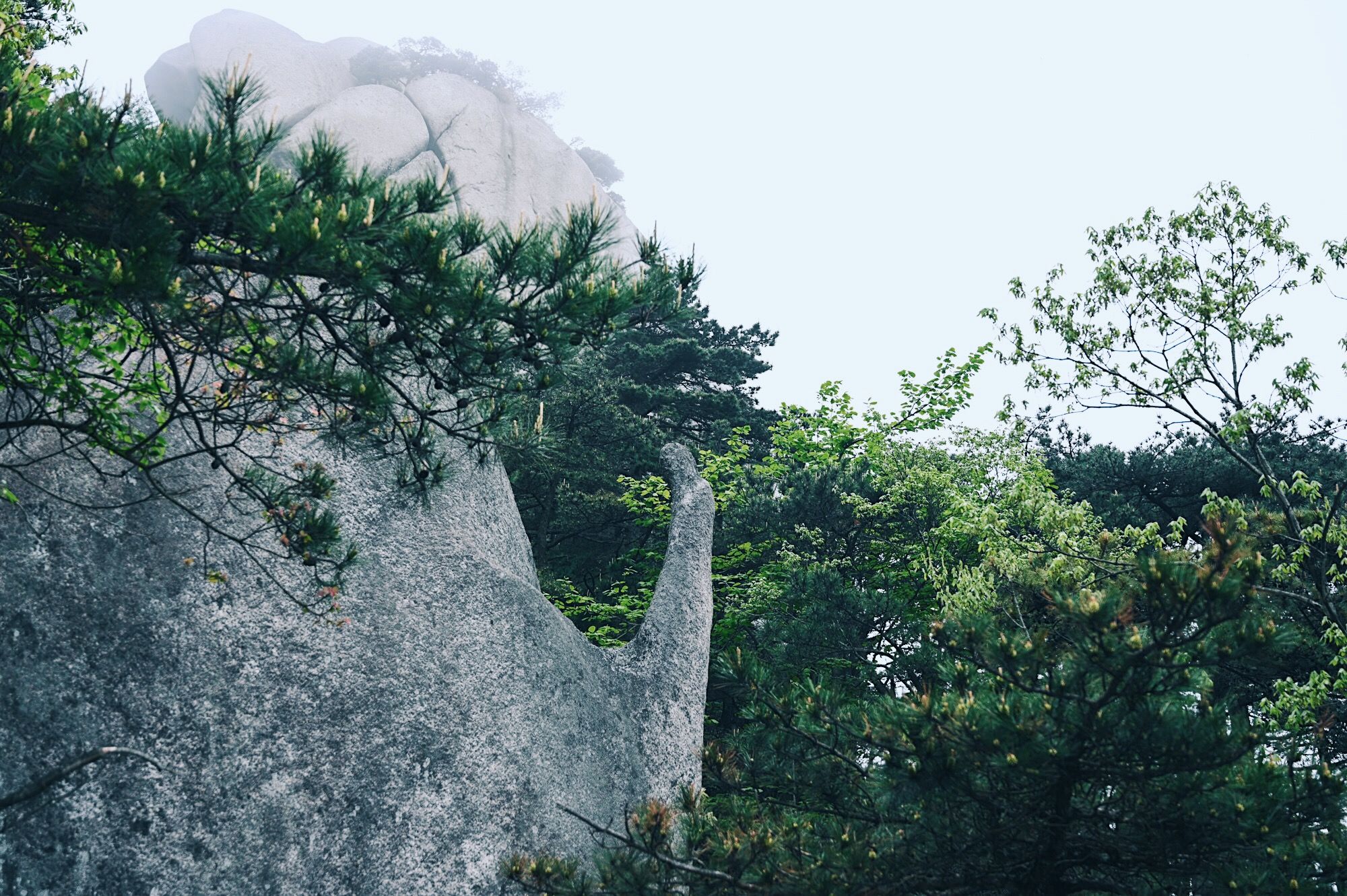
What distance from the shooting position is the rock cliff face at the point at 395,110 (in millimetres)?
31297

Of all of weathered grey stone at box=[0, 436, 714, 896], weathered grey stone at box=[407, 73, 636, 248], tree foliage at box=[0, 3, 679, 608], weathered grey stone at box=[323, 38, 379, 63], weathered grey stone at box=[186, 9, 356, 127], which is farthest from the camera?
weathered grey stone at box=[323, 38, 379, 63]

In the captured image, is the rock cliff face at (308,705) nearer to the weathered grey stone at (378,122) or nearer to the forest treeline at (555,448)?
the forest treeline at (555,448)

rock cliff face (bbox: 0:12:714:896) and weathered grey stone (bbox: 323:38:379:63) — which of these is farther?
weathered grey stone (bbox: 323:38:379:63)


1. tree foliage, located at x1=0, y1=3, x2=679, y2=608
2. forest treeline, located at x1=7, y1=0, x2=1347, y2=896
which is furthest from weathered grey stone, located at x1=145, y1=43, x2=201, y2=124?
tree foliage, located at x1=0, y1=3, x2=679, y2=608

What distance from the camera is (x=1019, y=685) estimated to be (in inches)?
133

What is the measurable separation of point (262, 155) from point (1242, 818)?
4.23 m

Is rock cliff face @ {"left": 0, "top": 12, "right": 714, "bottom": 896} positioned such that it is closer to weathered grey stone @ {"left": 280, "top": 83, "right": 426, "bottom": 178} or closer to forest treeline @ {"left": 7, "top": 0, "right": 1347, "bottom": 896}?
forest treeline @ {"left": 7, "top": 0, "right": 1347, "bottom": 896}

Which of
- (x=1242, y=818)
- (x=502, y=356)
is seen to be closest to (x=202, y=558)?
(x=502, y=356)

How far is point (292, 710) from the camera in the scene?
4988mm

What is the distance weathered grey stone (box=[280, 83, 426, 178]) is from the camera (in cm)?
3030

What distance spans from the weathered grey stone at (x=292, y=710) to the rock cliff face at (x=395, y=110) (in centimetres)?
2635

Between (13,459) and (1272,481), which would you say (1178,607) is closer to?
(13,459)

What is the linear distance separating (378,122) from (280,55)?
5709mm

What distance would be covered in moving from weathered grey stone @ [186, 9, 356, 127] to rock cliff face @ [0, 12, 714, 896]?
100 feet
